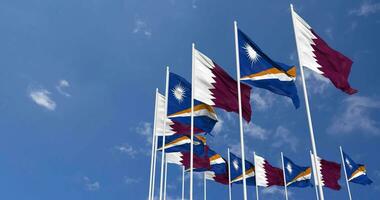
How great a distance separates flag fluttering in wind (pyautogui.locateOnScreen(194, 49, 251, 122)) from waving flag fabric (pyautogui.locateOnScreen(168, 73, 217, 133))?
2234 mm

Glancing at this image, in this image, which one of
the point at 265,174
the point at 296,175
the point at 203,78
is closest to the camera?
the point at 203,78

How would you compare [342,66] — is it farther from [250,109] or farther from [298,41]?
[250,109]

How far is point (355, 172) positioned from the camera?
36.7 m

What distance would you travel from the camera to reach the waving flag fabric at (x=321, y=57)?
1456 cm

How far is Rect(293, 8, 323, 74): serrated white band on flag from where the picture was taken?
48.3 feet

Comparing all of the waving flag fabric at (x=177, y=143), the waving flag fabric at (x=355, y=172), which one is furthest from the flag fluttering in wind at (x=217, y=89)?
the waving flag fabric at (x=355, y=172)

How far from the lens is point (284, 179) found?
1278 inches

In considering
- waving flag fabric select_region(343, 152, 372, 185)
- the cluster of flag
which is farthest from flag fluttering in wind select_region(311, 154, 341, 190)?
the cluster of flag

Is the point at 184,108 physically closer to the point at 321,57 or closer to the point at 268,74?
the point at 268,74

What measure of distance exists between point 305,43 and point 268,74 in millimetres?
1915

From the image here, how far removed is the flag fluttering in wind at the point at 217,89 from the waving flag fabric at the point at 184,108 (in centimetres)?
223

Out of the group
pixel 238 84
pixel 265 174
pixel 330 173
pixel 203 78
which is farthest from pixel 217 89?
pixel 330 173

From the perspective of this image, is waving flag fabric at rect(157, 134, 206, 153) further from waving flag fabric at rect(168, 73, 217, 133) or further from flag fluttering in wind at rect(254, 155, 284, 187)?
flag fluttering in wind at rect(254, 155, 284, 187)

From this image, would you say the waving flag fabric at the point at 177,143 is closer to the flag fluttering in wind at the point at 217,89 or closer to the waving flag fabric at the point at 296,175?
the flag fluttering in wind at the point at 217,89
